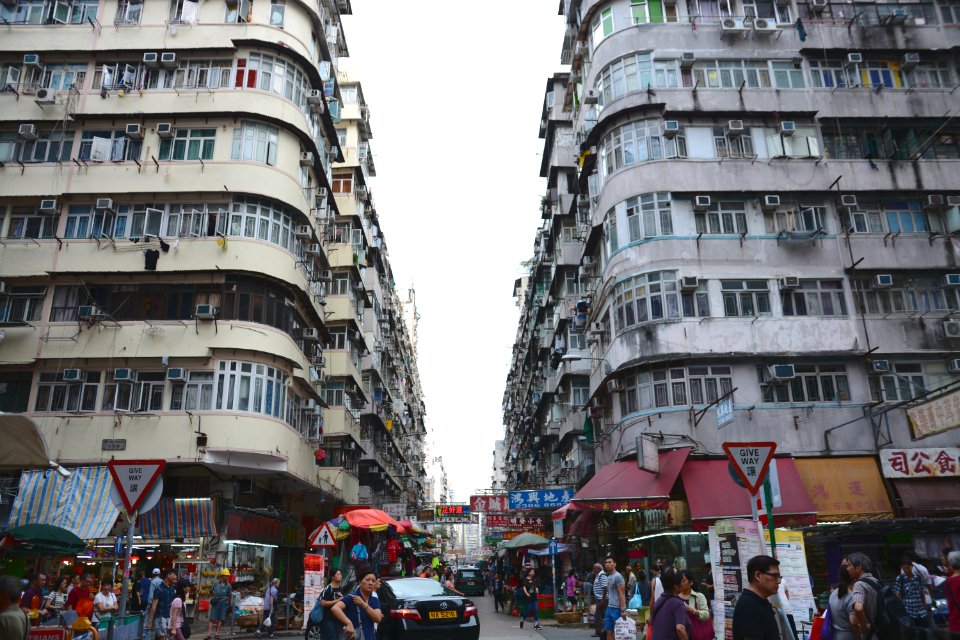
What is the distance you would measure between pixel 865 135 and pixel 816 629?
68.7 feet

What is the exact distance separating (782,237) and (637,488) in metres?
9.56

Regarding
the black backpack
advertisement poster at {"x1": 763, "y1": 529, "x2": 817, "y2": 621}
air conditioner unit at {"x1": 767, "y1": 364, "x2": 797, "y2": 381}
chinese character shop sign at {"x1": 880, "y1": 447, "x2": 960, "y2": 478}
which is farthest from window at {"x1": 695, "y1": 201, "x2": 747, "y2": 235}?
the black backpack

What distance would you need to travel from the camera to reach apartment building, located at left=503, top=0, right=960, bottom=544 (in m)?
21.6

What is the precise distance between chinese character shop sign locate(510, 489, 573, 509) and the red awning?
1253 cm

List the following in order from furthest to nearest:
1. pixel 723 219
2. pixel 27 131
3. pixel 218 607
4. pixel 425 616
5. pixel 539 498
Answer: pixel 539 498, pixel 27 131, pixel 723 219, pixel 218 607, pixel 425 616

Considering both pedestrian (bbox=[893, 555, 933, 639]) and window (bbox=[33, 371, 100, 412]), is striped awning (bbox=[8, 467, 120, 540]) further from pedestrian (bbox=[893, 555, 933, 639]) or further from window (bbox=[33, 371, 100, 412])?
pedestrian (bbox=[893, 555, 933, 639])

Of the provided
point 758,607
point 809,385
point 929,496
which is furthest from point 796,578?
point 929,496

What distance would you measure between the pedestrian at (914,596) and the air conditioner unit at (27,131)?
27100mm

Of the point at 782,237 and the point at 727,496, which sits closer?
the point at 727,496

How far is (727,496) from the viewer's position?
19891 millimetres

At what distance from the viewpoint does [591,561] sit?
32.5 metres

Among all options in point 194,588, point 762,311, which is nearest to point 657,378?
point 762,311

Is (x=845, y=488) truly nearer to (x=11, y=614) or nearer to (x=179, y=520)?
(x=179, y=520)

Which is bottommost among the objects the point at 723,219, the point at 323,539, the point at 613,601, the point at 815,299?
the point at 613,601
